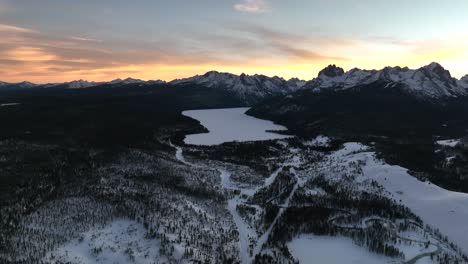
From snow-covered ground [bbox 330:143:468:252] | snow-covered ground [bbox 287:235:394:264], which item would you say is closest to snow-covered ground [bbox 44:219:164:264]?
snow-covered ground [bbox 287:235:394:264]

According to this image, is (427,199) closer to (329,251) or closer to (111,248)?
(329,251)

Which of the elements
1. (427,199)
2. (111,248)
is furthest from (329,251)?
(427,199)

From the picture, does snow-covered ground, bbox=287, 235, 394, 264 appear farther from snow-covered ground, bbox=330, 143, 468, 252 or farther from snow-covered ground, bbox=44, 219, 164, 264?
snow-covered ground, bbox=44, 219, 164, 264

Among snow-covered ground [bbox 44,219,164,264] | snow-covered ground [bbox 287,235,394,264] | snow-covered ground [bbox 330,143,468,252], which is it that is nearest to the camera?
snow-covered ground [bbox 44,219,164,264]

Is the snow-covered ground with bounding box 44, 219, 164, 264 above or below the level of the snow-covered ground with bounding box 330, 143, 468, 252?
below

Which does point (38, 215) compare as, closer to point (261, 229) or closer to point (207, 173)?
point (261, 229)

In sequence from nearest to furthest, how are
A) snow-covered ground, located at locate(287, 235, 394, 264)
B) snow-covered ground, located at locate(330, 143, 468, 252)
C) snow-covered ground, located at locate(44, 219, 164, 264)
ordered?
snow-covered ground, located at locate(44, 219, 164, 264) < snow-covered ground, located at locate(287, 235, 394, 264) < snow-covered ground, located at locate(330, 143, 468, 252)

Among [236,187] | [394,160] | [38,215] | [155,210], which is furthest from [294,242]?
[394,160]

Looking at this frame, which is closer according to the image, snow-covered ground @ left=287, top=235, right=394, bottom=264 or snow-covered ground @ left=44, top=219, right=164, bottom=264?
snow-covered ground @ left=44, top=219, right=164, bottom=264
